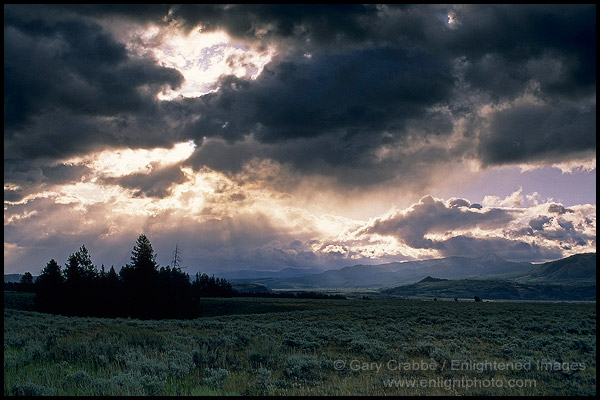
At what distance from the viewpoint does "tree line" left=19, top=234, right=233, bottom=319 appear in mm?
52812

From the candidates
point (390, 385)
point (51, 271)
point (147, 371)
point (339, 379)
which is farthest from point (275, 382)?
point (51, 271)

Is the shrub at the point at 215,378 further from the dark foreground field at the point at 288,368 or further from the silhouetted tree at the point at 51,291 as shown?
the silhouetted tree at the point at 51,291

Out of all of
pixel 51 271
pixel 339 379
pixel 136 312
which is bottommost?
pixel 136 312

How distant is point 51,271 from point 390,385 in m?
65.5

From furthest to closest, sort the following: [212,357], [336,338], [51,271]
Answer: [51,271]
[336,338]
[212,357]

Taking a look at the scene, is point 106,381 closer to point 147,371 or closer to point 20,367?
point 147,371

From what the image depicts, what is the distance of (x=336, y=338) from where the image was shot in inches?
742

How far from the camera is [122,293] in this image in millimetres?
53781

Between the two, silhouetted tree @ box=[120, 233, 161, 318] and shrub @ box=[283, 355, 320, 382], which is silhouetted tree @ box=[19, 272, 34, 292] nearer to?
silhouetted tree @ box=[120, 233, 161, 318]

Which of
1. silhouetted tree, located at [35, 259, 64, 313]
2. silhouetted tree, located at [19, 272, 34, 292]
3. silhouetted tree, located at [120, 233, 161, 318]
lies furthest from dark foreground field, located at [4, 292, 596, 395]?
silhouetted tree, located at [19, 272, 34, 292]

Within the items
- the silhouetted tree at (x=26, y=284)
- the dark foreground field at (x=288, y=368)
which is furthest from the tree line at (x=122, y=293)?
the silhouetted tree at (x=26, y=284)

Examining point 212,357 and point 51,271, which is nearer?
point 212,357

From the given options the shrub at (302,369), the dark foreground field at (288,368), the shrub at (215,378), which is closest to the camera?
the dark foreground field at (288,368)

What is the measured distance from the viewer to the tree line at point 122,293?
52812 millimetres
